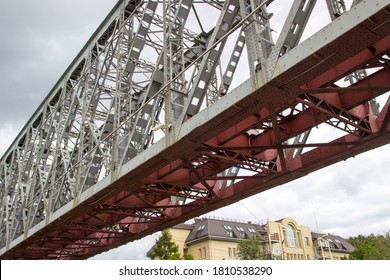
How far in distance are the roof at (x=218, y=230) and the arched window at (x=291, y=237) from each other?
4414 millimetres

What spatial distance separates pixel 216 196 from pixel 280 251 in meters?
53.2

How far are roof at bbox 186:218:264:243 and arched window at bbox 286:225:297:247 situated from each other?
441 cm

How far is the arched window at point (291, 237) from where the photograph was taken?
68.5m

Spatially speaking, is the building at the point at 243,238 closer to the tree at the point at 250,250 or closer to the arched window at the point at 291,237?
the arched window at the point at 291,237

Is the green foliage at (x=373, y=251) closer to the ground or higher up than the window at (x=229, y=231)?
closer to the ground

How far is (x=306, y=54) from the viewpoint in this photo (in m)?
7.09

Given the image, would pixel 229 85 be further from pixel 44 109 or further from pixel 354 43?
pixel 44 109

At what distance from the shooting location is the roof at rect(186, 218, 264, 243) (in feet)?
195

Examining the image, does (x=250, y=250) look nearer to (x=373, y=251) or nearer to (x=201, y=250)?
(x=201, y=250)

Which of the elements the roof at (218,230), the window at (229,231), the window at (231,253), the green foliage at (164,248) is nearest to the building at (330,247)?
the roof at (218,230)

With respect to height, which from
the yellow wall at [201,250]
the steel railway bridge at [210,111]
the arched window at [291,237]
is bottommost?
the steel railway bridge at [210,111]

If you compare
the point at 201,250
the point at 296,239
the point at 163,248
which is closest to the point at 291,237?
the point at 296,239

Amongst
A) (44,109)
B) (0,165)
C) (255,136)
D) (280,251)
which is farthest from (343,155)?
(280,251)

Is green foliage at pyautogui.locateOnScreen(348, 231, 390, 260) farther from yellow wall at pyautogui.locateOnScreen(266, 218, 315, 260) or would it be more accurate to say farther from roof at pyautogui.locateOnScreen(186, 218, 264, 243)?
roof at pyautogui.locateOnScreen(186, 218, 264, 243)
